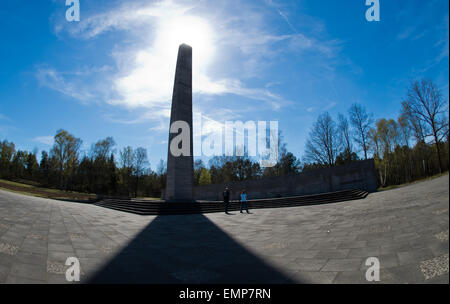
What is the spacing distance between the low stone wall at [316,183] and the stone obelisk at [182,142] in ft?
37.4

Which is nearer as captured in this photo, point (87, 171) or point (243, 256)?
point (243, 256)

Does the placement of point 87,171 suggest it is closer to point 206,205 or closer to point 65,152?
point 65,152

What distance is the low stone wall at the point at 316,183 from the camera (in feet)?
63.0

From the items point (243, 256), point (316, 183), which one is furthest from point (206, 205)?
point (316, 183)

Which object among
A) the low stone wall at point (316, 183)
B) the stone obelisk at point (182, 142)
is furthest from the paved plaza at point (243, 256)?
the low stone wall at point (316, 183)

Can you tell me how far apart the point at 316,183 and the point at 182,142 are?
15253mm

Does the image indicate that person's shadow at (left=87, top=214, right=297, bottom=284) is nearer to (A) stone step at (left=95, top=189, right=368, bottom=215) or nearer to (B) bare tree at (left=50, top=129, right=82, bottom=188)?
(A) stone step at (left=95, top=189, right=368, bottom=215)

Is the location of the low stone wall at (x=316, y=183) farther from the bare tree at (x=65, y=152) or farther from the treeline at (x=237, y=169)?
the bare tree at (x=65, y=152)

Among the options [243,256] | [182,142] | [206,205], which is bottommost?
[206,205]

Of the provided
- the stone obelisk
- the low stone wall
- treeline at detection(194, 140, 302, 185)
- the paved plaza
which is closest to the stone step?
the stone obelisk

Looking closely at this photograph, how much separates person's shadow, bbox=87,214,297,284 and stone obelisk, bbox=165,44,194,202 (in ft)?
42.2

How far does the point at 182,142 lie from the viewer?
1912 centimetres
